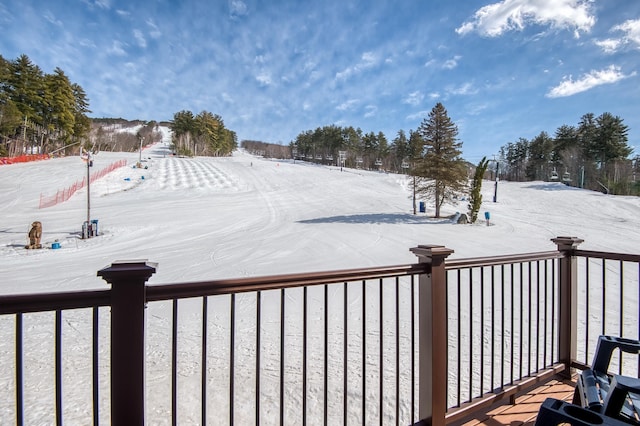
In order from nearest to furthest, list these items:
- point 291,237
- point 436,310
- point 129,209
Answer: point 436,310 → point 291,237 → point 129,209

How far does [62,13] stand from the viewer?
9.62m

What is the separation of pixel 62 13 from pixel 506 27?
15200mm

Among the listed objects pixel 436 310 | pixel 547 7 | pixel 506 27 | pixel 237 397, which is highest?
pixel 506 27

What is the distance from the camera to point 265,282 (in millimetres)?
1532

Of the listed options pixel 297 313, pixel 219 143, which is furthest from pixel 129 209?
pixel 219 143

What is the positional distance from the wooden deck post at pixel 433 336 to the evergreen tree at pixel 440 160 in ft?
61.4

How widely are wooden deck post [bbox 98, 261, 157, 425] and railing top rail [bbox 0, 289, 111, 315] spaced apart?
0.05m

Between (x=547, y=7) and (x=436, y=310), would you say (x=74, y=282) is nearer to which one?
(x=436, y=310)

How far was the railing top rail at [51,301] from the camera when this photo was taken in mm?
1087

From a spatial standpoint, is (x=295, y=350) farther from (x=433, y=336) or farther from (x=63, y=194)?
(x=63, y=194)

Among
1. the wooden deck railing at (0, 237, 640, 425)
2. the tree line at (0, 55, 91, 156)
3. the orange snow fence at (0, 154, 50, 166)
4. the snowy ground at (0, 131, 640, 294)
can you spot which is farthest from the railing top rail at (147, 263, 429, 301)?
the orange snow fence at (0, 154, 50, 166)

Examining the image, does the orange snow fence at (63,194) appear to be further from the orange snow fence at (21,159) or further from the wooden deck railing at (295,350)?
the wooden deck railing at (295,350)

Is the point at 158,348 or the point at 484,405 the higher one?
the point at 484,405

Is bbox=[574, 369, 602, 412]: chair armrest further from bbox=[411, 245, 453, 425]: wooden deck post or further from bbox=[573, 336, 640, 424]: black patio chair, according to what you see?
bbox=[411, 245, 453, 425]: wooden deck post
